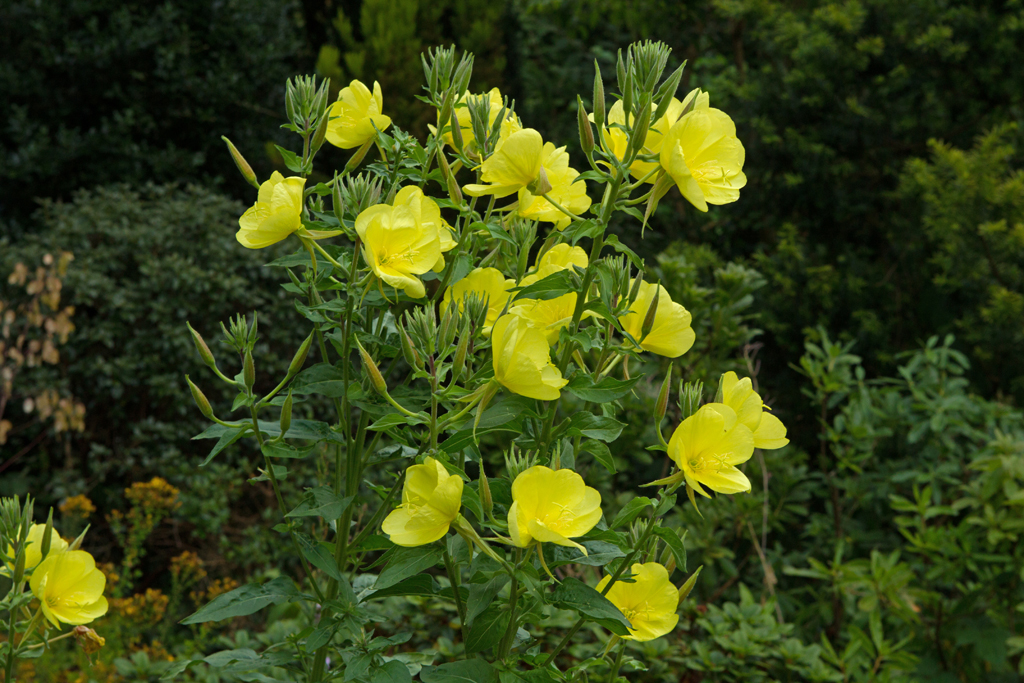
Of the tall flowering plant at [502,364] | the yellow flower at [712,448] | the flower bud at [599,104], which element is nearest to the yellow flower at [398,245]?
the tall flowering plant at [502,364]

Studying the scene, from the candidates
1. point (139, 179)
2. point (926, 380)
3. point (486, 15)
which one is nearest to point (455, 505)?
point (926, 380)

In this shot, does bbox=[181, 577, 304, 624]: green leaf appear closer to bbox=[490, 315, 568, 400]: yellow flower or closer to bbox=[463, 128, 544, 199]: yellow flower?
bbox=[490, 315, 568, 400]: yellow flower

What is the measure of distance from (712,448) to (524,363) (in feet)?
0.84

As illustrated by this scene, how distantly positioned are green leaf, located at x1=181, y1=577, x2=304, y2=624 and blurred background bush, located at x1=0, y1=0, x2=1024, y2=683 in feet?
2.90

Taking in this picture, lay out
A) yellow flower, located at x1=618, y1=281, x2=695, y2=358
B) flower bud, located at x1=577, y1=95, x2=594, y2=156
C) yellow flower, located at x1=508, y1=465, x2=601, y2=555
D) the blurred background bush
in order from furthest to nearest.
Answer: the blurred background bush, yellow flower, located at x1=618, y1=281, x2=695, y2=358, flower bud, located at x1=577, y1=95, x2=594, y2=156, yellow flower, located at x1=508, y1=465, x2=601, y2=555

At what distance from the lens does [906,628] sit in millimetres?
2520

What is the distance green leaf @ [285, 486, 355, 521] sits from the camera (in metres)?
1.12

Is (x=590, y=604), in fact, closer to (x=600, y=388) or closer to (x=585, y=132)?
(x=600, y=388)

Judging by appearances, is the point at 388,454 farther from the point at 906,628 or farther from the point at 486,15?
the point at 486,15

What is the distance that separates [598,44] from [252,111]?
7.31 ft

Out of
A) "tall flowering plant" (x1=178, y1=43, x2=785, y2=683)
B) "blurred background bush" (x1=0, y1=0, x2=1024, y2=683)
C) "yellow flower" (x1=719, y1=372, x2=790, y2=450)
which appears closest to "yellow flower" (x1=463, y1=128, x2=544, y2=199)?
"tall flowering plant" (x1=178, y1=43, x2=785, y2=683)

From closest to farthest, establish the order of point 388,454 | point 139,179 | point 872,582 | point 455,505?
point 455,505 < point 388,454 < point 872,582 < point 139,179

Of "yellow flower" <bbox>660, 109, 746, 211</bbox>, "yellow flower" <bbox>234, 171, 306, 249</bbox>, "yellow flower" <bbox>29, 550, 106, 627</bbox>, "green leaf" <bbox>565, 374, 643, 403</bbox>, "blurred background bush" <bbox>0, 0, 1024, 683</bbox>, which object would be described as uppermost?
"yellow flower" <bbox>660, 109, 746, 211</bbox>

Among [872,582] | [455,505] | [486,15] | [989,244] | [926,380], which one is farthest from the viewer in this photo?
[486,15]
